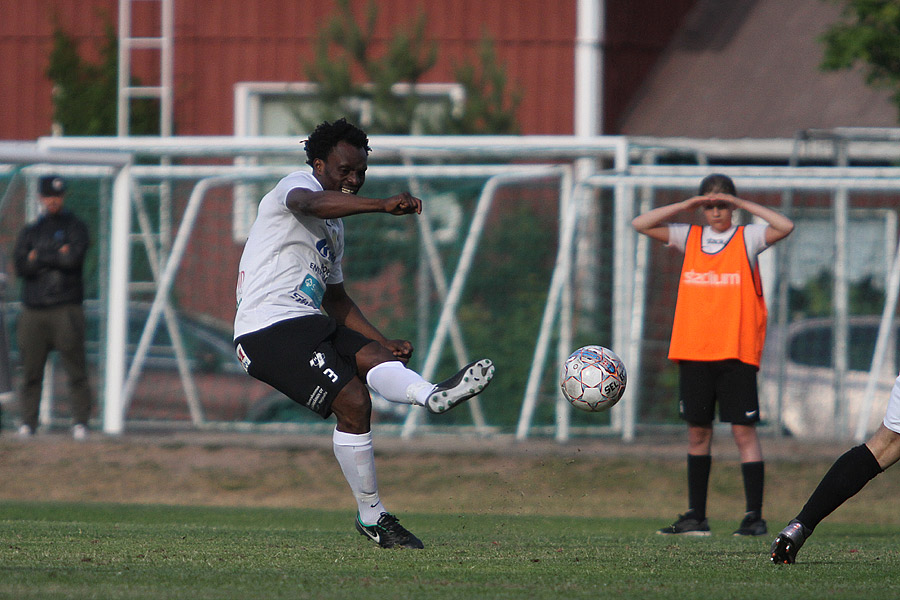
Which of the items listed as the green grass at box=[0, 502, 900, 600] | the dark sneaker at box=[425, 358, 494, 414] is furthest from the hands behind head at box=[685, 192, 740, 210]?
the dark sneaker at box=[425, 358, 494, 414]

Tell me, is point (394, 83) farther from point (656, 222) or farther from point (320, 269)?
point (320, 269)

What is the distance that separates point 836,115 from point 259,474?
1006cm

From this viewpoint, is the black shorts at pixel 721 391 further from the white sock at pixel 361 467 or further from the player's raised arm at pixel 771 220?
the white sock at pixel 361 467

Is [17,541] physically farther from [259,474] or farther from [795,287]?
[795,287]

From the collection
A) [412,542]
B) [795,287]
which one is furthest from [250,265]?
[795,287]

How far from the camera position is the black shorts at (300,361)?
6473 mm

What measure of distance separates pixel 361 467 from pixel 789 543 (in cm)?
204

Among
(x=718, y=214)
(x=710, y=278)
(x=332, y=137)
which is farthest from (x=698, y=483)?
(x=332, y=137)

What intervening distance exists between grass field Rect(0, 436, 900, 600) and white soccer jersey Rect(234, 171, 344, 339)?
3.74 ft

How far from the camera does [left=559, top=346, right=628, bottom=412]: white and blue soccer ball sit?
742cm

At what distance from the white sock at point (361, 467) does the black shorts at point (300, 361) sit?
18 cm

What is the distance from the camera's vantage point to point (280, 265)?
6625 millimetres

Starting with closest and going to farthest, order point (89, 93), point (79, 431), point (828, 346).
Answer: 1. point (79, 431)
2. point (828, 346)
3. point (89, 93)

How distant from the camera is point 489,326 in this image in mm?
13672
